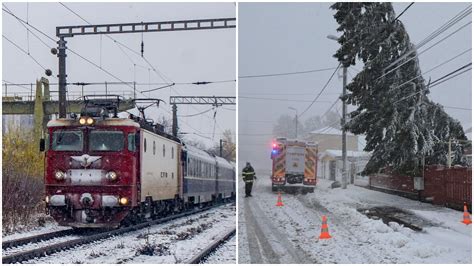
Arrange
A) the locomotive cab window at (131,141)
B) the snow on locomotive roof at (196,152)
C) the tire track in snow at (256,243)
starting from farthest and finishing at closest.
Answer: the snow on locomotive roof at (196,152), the locomotive cab window at (131,141), the tire track in snow at (256,243)

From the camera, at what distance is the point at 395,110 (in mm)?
7066

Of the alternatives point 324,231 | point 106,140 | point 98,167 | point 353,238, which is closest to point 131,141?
point 106,140

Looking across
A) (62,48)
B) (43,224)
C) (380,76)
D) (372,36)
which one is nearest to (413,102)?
(380,76)

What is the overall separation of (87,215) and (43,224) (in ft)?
4.25

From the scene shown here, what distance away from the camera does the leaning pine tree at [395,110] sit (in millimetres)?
6699

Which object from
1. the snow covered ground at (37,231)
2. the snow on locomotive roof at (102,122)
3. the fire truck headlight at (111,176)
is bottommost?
the snow covered ground at (37,231)

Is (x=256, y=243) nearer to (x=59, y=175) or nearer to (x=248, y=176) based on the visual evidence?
(x=248, y=176)

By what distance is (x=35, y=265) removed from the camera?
588 centimetres

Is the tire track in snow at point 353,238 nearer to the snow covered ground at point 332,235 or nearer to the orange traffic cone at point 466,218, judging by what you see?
the snow covered ground at point 332,235

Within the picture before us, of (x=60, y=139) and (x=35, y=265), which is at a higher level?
(x=60, y=139)

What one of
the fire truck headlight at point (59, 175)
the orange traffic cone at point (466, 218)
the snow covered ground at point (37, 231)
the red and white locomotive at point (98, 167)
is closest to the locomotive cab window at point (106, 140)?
the red and white locomotive at point (98, 167)

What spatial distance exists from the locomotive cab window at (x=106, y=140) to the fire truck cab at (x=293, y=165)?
2.50 m

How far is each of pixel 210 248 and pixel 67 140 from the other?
308cm

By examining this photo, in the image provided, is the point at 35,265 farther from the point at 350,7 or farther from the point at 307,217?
the point at 350,7
